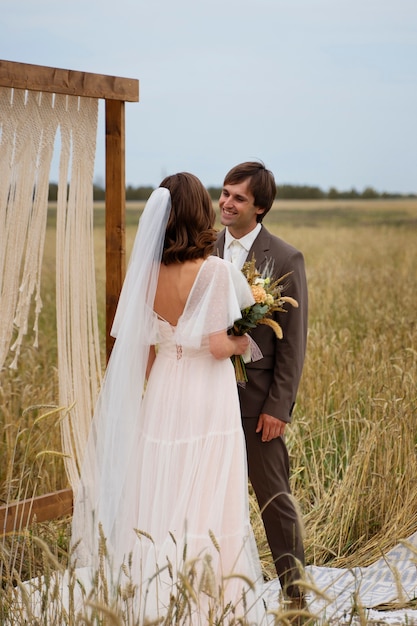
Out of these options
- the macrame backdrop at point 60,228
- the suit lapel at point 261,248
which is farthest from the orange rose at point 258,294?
the macrame backdrop at point 60,228

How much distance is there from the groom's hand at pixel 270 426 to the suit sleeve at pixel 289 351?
2cm

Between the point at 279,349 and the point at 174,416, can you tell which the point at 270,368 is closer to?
the point at 279,349

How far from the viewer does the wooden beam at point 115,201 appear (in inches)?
155

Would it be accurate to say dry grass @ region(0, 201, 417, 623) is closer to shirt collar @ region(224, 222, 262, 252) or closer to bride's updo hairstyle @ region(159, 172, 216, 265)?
bride's updo hairstyle @ region(159, 172, 216, 265)

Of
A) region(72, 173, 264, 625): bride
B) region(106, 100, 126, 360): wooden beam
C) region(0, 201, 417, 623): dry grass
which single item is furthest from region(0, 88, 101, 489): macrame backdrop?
region(72, 173, 264, 625): bride

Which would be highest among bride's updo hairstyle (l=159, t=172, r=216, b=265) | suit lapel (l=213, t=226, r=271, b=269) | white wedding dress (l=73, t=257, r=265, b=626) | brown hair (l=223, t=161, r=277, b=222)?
brown hair (l=223, t=161, r=277, b=222)

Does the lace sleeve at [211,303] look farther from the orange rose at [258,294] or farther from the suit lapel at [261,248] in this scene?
the suit lapel at [261,248]

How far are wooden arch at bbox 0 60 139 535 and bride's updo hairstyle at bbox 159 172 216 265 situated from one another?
0.91 metres

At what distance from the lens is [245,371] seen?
3455 millimetres

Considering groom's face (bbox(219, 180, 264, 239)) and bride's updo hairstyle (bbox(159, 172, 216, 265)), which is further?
groom's face (bbox(219, 180, 264, 239))

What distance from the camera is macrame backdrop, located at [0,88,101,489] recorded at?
378 cm

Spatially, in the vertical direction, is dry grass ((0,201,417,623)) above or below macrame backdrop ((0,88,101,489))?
below

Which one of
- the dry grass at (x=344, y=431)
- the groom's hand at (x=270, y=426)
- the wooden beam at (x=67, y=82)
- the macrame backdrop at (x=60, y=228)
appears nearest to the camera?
the groom's hand at (x=270, y=426)

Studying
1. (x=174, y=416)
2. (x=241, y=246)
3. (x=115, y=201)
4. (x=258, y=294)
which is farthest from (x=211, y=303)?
(x=115, y=201)
